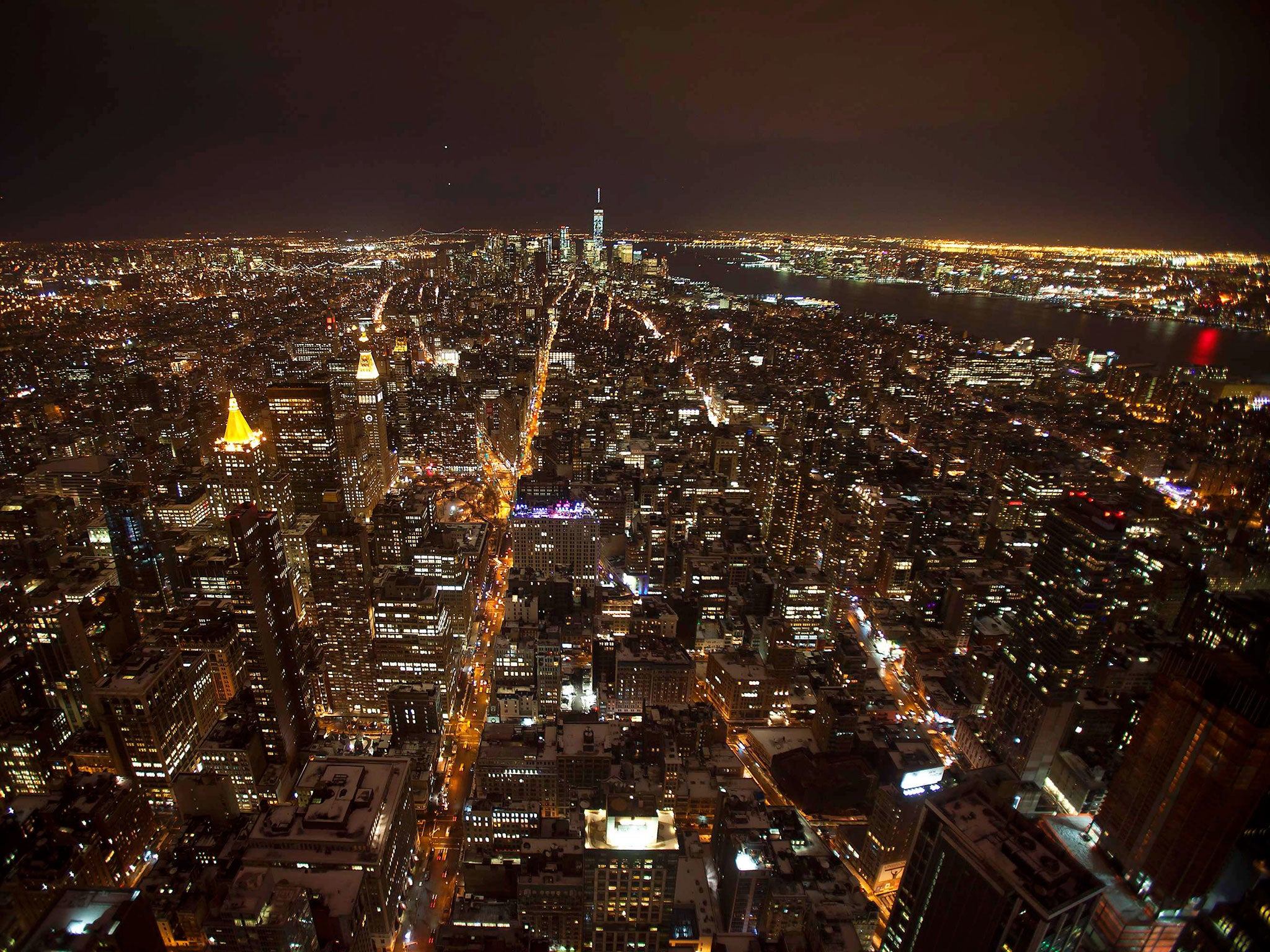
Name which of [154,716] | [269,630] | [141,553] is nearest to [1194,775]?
[269,630]

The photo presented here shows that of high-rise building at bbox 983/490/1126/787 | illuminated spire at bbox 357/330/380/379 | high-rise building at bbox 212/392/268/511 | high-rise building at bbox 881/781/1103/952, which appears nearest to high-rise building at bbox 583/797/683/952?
high-rise building at bbox 881/781/1103/952

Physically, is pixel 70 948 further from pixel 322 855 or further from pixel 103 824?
pixel 103 824

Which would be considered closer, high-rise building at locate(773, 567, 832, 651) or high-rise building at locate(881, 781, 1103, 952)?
high-rise building at locate(881, 781, 1103, 952)

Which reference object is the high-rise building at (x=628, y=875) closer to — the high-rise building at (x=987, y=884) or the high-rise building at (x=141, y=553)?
the high-rise building at (x=987, y=884)

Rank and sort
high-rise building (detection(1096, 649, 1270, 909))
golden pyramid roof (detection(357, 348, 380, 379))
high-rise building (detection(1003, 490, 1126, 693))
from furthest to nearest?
golden pyramid roof (detection(357, 348, 380, 379)), high-rise building (detection(1003, 490, 1126, 693)), high-rise building (detection(1096, 649, 1270, 909))

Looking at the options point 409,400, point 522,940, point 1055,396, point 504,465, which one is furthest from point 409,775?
point 1055,396

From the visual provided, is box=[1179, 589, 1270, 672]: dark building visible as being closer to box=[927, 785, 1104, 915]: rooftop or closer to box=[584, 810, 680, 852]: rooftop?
box=[927, 785, 1104, 915]: rooftop
